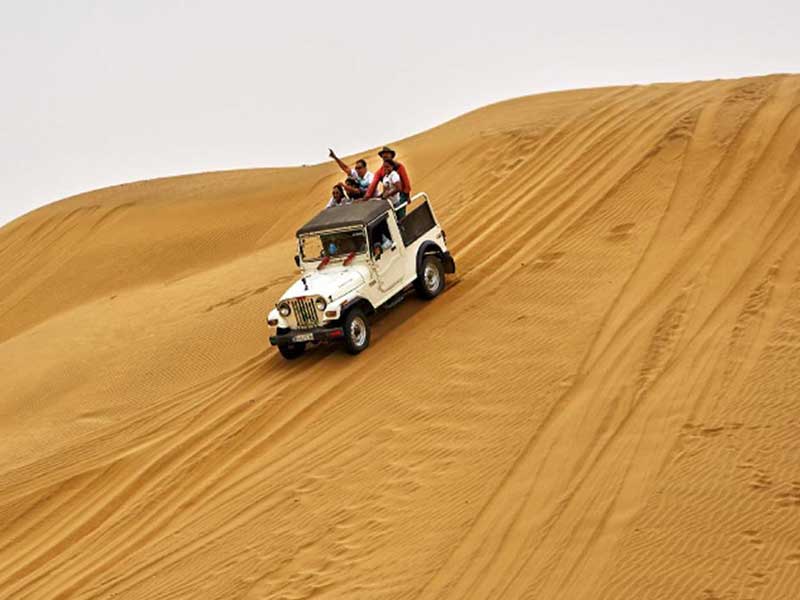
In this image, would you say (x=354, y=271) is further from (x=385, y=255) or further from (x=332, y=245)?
(x=332, y=245)

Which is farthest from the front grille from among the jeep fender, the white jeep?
the jeep fender

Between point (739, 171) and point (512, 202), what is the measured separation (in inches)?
152

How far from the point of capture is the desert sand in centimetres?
1034

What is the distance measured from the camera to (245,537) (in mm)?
11648

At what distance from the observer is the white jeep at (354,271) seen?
48.5 feet

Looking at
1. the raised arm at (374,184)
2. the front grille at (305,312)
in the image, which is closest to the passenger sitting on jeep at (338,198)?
the raised arm at (374,184)

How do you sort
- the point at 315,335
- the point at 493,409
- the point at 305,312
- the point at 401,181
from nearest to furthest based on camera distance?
1. the point at 493,409
2. the point at 315,335
3. the point at 305,312
4. the point at 401,181

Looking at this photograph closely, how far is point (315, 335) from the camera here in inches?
580

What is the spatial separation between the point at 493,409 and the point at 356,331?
2.82m

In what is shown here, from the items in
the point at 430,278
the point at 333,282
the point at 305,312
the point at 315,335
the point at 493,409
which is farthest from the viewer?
the point at 430,278

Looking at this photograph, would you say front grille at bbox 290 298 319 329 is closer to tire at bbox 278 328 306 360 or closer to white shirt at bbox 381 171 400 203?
tire at bbox 278 328 306 360

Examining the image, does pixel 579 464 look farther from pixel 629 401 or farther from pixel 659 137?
pixel 659 137

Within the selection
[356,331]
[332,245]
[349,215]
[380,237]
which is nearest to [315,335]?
[356,331]

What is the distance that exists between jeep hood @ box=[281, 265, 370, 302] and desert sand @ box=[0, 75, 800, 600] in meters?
0.94
